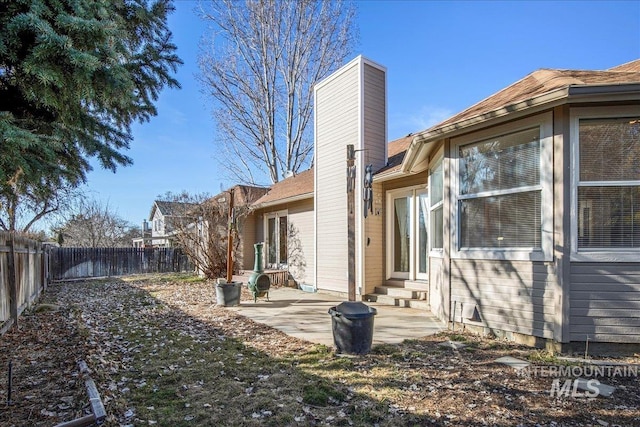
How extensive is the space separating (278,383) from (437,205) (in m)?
4.38

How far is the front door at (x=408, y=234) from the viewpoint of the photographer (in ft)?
26.5

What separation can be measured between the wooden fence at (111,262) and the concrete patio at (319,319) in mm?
11034

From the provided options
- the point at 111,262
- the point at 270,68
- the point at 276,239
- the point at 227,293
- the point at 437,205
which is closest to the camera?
the point at 437,205

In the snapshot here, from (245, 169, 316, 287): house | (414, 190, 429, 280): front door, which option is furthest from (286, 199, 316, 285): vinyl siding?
(414, 190, 429, 280): front door

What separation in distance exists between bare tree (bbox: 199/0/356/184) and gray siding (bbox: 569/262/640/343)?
16845mm

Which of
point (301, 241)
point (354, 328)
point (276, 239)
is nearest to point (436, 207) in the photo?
point (354, 328)

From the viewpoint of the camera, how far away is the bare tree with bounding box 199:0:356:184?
18.8m

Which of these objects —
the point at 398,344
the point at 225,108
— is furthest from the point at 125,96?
the point at 225,108

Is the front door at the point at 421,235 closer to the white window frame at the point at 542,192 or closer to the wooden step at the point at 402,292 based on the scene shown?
the wooden step at the point at 402,292

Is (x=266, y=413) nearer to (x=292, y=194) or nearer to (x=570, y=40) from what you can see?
(x=292, y=194)

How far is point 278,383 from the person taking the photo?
12.4 ft

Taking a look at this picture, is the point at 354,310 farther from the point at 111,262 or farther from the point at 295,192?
the point at 111,262

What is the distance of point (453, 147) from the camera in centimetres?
582

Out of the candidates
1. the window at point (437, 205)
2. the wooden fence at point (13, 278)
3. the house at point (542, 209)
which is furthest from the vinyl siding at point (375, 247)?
the wooden fence at point (13, 278)
